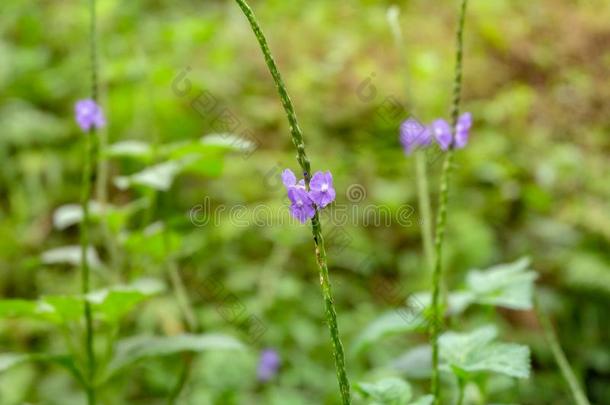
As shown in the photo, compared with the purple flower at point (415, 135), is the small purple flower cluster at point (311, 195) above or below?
below

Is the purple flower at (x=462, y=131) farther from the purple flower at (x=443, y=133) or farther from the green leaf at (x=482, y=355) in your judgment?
the green leaf at (x=482, y=355)

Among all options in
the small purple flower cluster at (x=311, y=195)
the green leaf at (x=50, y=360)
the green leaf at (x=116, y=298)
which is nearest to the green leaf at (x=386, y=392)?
the small purple flower cluster at (x=311, y=195)

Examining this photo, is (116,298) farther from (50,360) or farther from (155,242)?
(155,242)

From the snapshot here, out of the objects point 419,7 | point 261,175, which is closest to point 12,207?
→ point 261,175

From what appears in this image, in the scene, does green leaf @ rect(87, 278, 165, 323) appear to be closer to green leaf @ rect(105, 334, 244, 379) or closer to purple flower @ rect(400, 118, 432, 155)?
green leaf @ rect(105, 334, 244, 379)

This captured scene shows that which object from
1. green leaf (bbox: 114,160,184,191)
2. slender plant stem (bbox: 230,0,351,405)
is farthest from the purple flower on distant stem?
slender plant stem (bbox: 230,0,351,405)

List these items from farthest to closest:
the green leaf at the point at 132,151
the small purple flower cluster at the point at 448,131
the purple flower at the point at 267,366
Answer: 1. the purple flower at the point at 267,366
2. the green leaf at the point at 132,151
3. the small purple flower cluster at the point at 448,131
